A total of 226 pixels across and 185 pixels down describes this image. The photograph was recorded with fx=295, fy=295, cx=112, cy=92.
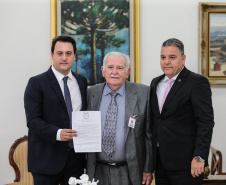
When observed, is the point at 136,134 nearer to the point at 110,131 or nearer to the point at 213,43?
the point at 110,131

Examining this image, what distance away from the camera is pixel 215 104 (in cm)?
397

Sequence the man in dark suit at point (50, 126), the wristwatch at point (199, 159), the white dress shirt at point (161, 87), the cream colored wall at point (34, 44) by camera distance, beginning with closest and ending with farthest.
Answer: the wristwatch at point (199, 159) → the man in dark suit at point (50, 126) → the white dress shirt at point (161, 87) → the cream colored wall at point (34, 44)

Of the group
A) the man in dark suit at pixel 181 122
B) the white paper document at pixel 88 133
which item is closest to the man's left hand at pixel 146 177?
the man in dark suit at pixel 181 122

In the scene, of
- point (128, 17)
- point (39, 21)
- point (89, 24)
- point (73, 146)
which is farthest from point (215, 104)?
point (39, 21)

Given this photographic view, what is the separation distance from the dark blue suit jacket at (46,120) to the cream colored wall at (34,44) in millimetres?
1551

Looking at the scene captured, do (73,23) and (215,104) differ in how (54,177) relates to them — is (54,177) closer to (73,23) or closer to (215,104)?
(73,23)

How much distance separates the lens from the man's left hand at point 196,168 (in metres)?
2.23

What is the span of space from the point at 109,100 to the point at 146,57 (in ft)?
5.29

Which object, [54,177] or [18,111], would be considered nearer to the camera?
[54,177]

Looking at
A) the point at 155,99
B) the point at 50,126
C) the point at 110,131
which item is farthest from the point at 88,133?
the point at 155,99

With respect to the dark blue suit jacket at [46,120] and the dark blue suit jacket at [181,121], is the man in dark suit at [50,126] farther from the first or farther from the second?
the dark blue suit jacket at [181,121]

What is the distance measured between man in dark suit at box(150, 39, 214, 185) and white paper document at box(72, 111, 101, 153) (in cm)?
51

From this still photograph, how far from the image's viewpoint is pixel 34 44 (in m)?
3.89

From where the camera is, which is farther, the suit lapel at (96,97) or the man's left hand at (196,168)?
the suit lapel at (96,97)
